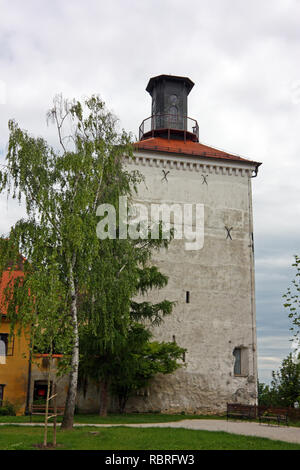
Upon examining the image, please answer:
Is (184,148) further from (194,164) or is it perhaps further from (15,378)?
(15,378)

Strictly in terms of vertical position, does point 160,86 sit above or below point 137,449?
above

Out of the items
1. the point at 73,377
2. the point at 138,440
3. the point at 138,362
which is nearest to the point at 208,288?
the point at 138,362

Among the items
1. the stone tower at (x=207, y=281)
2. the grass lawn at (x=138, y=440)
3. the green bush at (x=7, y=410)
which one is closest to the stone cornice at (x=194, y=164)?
the stone tower at (x=207, y=281)

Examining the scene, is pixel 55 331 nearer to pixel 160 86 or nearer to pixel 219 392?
pixel 219 392

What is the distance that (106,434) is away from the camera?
12.8m

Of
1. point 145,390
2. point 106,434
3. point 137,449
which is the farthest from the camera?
point 145,390

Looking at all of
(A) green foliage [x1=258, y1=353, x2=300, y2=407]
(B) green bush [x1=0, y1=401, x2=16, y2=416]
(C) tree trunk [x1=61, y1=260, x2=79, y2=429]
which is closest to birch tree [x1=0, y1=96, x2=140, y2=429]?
(C) tree trunk [x1=61, y1=260, x2=79, y2=429]

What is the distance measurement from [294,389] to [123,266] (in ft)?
44.6

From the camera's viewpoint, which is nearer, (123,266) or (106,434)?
(106,434)

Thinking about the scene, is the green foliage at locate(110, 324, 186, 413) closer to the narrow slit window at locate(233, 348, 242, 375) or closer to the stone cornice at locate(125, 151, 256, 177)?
the narrow slit window at locate(233, 348, 242, 375)

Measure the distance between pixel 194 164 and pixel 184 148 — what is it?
1434mm

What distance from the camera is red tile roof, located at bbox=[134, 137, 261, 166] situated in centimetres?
2638

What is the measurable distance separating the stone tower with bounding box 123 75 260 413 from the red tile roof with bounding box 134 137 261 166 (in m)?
0.06

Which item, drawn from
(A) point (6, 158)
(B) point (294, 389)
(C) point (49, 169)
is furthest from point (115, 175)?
(B) point (294, 389)
